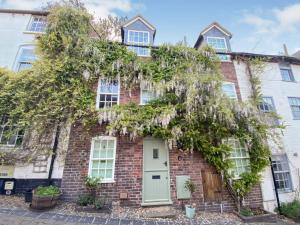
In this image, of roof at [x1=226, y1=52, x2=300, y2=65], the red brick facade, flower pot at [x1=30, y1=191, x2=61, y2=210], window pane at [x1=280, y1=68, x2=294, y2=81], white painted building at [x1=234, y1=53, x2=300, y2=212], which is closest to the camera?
flower pot at [x1=30, y1=191, x2=61, y2=210]

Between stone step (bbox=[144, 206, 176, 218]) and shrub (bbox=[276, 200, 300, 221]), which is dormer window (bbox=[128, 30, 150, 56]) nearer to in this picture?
stone step (bbox=[144, 206, 176, 218])

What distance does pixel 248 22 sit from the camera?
7.66 metres

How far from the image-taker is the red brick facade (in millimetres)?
5730

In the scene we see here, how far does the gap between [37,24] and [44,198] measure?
866 cm

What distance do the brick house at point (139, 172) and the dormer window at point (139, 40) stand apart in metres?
4.51

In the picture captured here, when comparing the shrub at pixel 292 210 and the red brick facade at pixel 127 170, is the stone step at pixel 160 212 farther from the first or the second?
the shrub at pixel 292 210

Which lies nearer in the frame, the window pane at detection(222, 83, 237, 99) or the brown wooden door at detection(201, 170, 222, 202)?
the brown wooden door at detection(201, 170, 222, 202)

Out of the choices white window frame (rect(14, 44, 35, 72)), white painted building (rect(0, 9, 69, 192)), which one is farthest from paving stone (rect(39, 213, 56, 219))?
white window frame (rect(14, 44, 35, 72))

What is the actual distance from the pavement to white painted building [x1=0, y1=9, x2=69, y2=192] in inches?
54.0

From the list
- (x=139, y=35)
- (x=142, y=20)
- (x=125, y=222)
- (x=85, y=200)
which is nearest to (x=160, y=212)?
(x=125, y=222)

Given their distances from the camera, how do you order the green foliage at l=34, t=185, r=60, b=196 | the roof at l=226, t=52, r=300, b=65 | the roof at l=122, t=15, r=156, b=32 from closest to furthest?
the green foliage at l=34, t=185, r=60, b=196, the roof at l=226, t=52, r=300, b=65, the roof at l=122, t=15, r=156, b=32

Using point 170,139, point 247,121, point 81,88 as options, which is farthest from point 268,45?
point 81,88

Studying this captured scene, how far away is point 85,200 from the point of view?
5207 millimetres

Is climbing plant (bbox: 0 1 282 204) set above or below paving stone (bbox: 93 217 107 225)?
above
